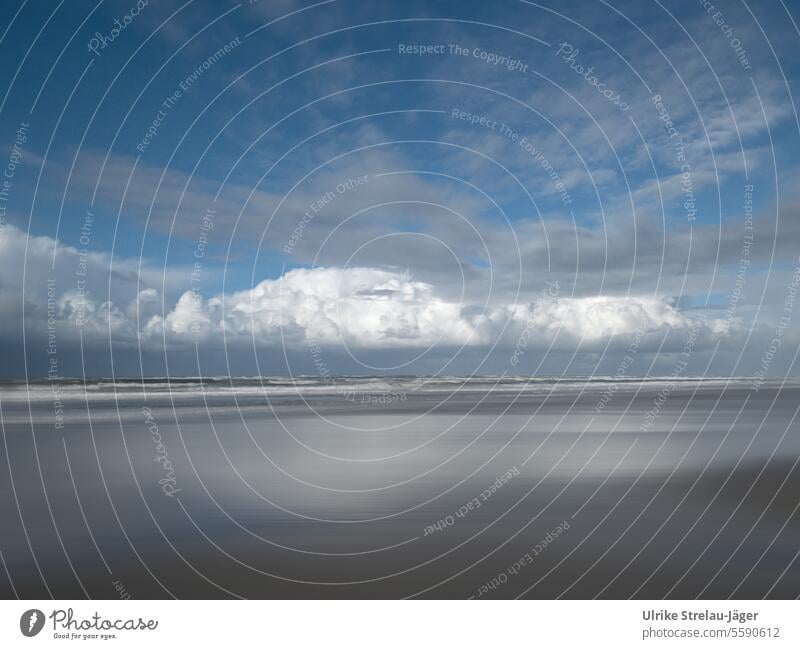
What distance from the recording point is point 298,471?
21.3 meters

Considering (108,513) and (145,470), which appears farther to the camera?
(145,470)

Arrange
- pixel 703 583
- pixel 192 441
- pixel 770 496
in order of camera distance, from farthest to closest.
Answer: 1. pixel 192 441
2. pixel 770 496
3. pixel 703 583

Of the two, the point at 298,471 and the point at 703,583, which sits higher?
the point at 298,471

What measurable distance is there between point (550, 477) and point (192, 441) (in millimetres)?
15986

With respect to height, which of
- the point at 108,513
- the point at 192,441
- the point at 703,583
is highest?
the point at 192,441

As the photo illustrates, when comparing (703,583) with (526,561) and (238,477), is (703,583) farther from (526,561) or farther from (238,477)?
(238,477)

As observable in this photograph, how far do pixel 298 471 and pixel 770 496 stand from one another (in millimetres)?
13847

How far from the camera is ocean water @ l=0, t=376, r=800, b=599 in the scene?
11859mm

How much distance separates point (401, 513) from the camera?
16328mm

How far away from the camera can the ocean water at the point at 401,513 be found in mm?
11859

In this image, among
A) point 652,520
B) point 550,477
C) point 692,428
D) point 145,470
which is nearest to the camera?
point 652,520

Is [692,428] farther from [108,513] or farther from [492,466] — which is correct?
[108,513]

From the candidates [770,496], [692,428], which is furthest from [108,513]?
[692,428]

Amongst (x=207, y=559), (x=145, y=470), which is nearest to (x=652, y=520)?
(x=207, y=559)
